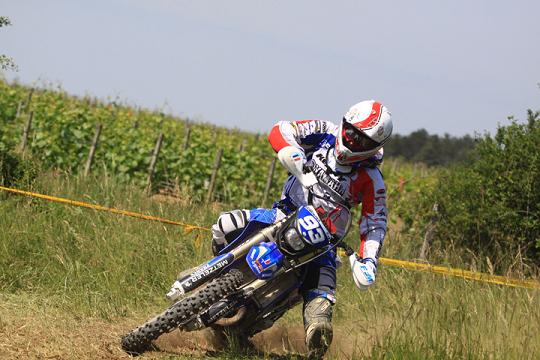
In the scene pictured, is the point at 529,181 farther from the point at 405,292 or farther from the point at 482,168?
the point at 405,292

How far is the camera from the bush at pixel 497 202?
33.2ft

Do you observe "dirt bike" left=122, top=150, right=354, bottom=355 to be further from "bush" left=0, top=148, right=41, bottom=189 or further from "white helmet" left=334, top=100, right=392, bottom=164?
"bush" left=0, top=148, right=41, bottom=189

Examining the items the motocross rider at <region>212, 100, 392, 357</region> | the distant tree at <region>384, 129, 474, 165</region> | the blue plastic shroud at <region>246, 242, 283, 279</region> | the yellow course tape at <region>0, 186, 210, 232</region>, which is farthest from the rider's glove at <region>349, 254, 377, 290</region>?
the distant tree at <region>384, 129, 474, 165</region>

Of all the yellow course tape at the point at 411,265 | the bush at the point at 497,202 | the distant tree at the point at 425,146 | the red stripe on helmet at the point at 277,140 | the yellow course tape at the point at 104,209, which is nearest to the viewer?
the red stripe on helmet at the point at 277,140

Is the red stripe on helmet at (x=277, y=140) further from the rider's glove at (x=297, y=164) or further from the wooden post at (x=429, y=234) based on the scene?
the wooden post at (x=429, y=234)

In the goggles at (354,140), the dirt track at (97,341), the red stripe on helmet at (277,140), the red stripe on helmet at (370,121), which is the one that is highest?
the red stripe on helmet at (370,121)

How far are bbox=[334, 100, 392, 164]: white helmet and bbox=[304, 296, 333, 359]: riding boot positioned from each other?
1.13 m

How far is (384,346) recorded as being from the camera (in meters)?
5.75

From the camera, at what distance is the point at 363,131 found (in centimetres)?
608

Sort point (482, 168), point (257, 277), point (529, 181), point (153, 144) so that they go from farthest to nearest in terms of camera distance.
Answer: point (153, 144)
point (482, 168)
point (529, 181)
point (257, 277)

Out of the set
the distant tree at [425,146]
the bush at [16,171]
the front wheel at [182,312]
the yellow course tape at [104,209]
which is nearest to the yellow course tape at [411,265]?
the yellow course tape at [104,209]

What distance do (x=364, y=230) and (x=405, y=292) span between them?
0.98 meters

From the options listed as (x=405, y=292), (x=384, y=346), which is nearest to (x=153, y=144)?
(x=405, y=292)

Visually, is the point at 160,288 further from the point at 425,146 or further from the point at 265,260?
the point at 425,146
